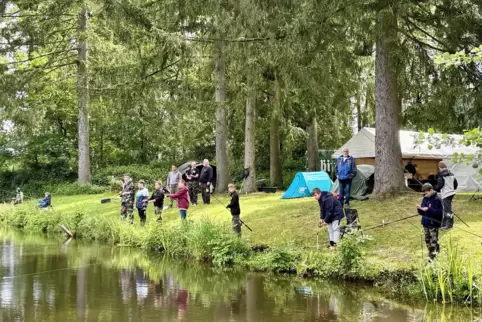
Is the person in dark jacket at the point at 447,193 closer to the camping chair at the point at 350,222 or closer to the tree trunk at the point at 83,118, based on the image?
the camping chair at the point at 350,222

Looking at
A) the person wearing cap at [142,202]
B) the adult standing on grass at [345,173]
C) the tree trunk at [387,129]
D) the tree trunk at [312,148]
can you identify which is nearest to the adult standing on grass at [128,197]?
the person wearing cap at [142,202]

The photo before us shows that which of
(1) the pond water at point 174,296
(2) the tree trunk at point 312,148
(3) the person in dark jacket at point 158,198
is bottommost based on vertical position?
(1) the pond water at point 174,296

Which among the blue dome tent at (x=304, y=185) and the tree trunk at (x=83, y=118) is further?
the tree trunk at (x=83, y=118)

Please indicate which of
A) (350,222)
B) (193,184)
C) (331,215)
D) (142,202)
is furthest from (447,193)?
(193,184)

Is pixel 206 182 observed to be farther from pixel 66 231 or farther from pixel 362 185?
pixel 362 185

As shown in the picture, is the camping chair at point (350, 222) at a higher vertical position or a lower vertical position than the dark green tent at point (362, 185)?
lower

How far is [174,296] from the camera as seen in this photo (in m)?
8.62

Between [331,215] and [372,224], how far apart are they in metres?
1.41

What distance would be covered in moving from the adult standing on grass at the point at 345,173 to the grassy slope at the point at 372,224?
1.29 feet

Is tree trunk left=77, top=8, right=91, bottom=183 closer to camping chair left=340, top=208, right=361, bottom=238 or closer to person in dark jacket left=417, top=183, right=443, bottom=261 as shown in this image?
camping chair left=340, top=208, right=361, bottom=238

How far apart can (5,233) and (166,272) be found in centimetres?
906

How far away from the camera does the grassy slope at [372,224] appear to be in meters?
9.62

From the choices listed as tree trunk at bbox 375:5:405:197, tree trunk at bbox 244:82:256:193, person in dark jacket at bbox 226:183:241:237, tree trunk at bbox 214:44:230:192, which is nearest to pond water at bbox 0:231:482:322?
person in dark jacket at bbox 226:183:241:237

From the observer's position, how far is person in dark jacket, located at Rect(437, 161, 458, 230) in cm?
1071
